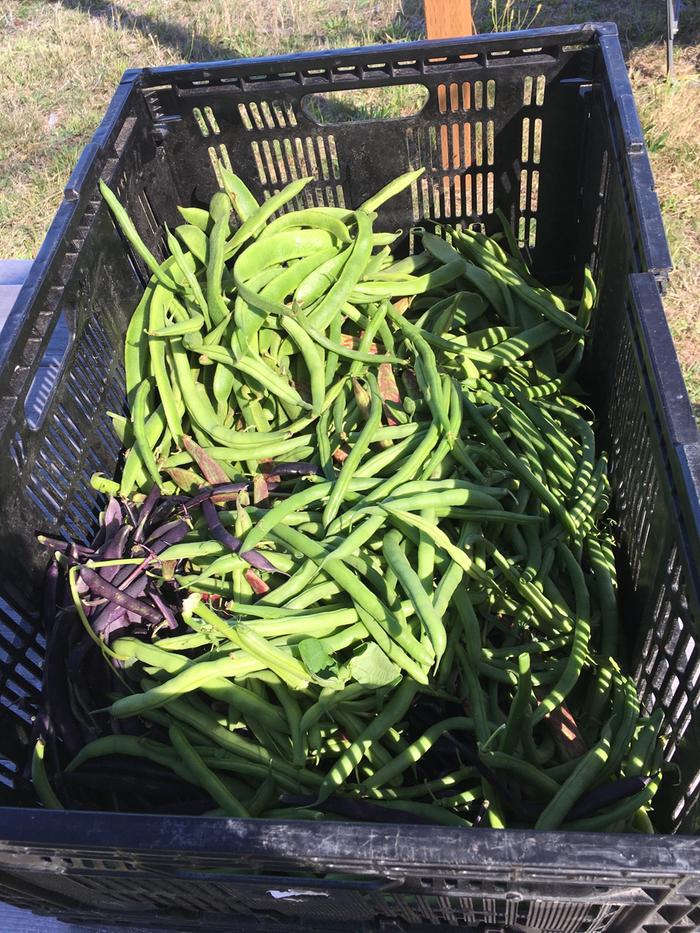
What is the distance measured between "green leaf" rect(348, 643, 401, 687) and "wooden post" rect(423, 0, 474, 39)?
1.87 m

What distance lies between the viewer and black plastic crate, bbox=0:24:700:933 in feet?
2.61

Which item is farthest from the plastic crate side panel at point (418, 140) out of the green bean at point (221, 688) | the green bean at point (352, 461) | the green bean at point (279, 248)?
the green bean at point (221, 688)

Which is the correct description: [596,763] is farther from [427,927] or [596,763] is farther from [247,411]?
[247,411]

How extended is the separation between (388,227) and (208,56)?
99.8 inches

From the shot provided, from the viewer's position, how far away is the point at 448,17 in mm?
2301

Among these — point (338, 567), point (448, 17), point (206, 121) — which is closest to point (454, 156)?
point (206, 121)

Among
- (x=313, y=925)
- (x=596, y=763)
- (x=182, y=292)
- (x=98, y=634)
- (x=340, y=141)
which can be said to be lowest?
(x=313, y=925)

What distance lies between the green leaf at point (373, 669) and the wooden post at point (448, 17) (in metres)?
1.87

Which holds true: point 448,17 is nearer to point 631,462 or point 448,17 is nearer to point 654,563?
point 631,462

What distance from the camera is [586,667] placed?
1341mm

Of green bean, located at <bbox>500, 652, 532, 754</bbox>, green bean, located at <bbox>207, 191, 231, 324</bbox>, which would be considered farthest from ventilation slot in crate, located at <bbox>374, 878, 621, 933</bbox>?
green bean, located at <bbox>207, 191, 231, 324</bbox>

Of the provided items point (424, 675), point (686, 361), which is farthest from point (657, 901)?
point (686, 361)

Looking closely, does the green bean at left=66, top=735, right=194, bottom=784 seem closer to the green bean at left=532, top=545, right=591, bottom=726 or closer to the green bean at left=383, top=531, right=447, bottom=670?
the green bean at left=383, top=531, right=447, bottom=670

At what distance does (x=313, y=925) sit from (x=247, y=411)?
945 millimetres
